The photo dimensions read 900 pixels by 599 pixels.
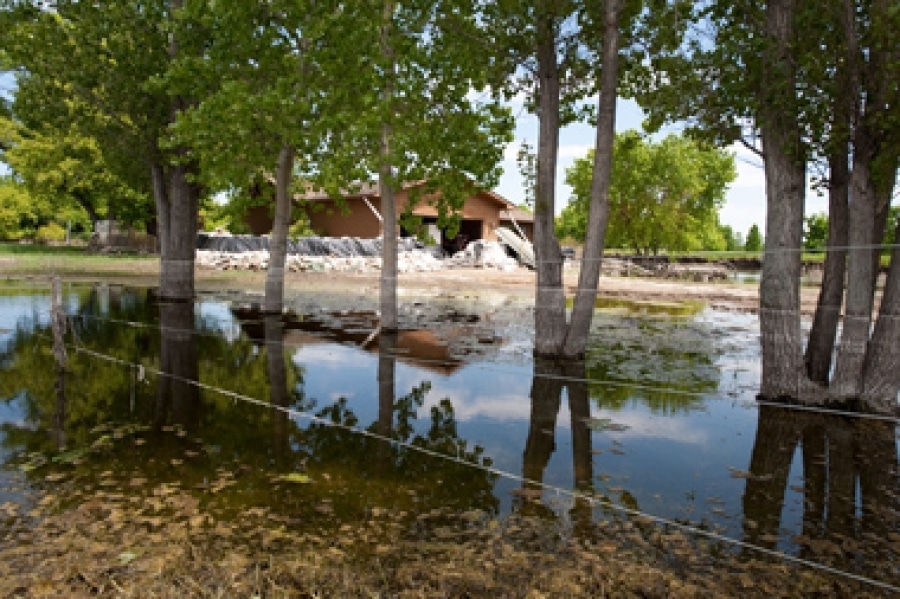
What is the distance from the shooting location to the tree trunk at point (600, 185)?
9.96 meters

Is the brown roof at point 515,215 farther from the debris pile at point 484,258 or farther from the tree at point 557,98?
the tree at point 557,98

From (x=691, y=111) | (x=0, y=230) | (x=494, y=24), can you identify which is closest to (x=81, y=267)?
(x=494, y=24)

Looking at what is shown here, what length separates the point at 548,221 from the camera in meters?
11.1

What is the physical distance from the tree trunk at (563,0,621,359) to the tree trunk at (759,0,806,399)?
243 centimetres

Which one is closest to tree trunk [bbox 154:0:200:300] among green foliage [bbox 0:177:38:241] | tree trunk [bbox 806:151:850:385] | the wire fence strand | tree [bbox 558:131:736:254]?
the wire fence strand

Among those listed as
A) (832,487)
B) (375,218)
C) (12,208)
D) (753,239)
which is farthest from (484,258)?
(753,239)

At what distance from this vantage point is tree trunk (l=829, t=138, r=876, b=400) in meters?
7.52

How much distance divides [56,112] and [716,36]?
14945mm

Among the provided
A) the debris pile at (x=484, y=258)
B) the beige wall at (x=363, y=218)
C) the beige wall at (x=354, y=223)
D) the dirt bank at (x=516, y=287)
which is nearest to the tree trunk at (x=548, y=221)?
the dirt bank at (x=516, y=287)

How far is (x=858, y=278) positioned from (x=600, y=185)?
3.99 m

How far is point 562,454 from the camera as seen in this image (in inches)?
247

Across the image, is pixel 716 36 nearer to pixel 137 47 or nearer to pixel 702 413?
pixel 702 413

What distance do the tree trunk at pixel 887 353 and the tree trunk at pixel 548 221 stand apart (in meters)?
4.54

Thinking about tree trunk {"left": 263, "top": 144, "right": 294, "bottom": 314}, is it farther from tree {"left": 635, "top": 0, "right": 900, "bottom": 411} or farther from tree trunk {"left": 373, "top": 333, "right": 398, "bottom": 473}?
tree {"left": 635, "top": 0, "right": 900, "bottom": 411}
